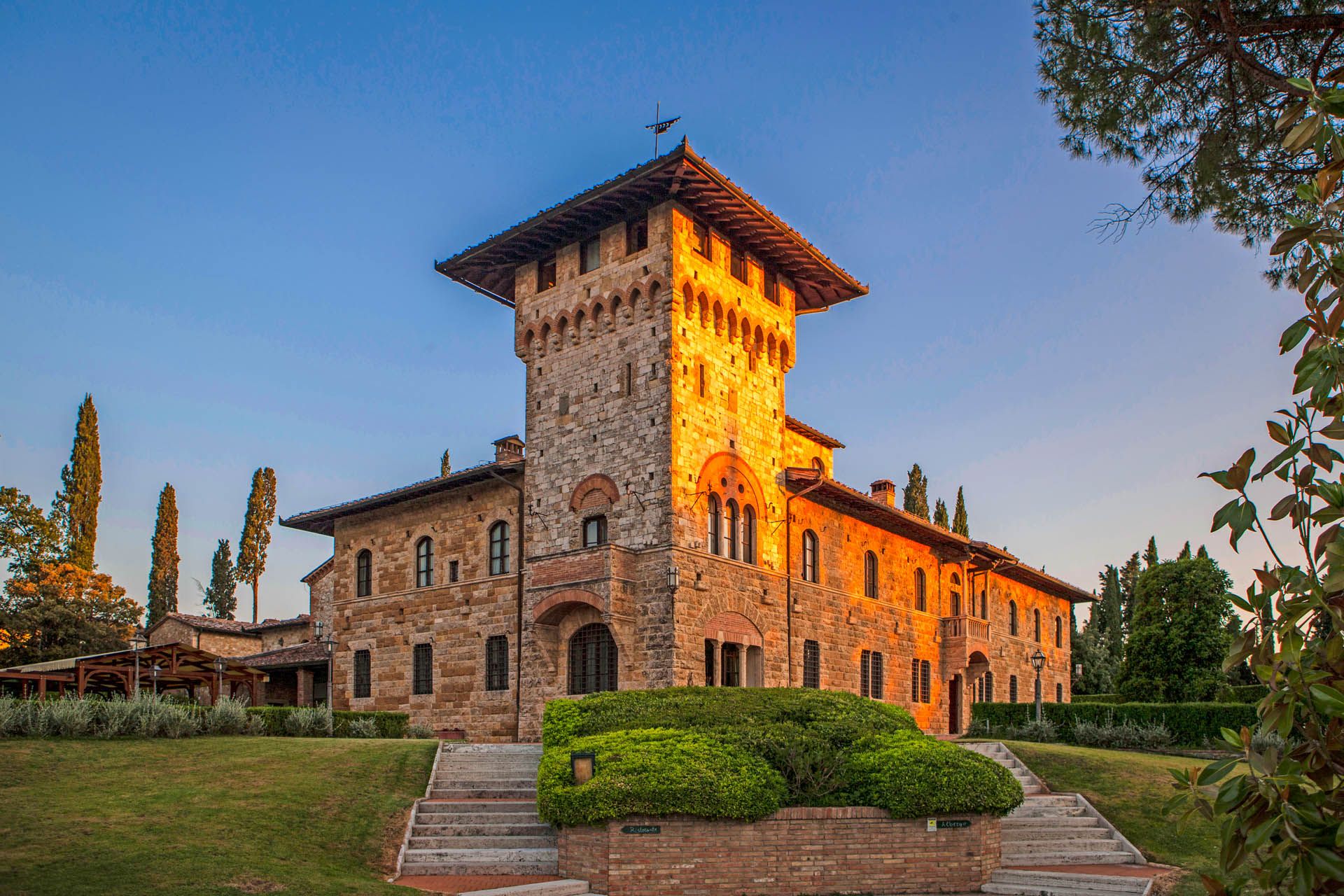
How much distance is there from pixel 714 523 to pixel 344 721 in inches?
404

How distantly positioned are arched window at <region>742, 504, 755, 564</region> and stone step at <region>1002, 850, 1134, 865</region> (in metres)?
11.2

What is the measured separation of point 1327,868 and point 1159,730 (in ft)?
82.3

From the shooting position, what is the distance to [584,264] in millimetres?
27547

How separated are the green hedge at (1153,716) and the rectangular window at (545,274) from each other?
16662 millimetres

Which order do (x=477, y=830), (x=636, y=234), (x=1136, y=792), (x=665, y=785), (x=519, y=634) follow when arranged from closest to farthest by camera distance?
(x=665, y=785) → (x=477, y=830) → (x=1136, y=792) → (x=636, y=234) → (x=519, y=634)

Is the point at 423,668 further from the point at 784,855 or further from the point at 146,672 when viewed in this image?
the point at 784,855

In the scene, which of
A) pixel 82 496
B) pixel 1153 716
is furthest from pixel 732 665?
pixel 82 496

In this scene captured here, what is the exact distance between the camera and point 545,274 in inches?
1127

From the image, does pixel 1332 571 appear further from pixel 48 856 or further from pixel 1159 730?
pixel 1159 730

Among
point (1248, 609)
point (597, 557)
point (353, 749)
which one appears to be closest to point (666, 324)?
point (597, 557)

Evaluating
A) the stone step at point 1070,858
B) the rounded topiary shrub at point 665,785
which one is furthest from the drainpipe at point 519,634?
the stone step at point 1070,858

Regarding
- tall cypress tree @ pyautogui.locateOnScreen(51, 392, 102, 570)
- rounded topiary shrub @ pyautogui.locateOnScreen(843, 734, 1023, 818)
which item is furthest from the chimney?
tall cypress tree @ pyautogui.locateOnScreen(51, 392, 102, 570)

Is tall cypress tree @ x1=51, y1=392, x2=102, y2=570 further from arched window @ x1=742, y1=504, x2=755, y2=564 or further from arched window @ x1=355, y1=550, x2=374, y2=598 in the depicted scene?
arched window @ x1=742, y1=504, x2=755, y2=564

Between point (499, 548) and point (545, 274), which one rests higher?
point (545, 274)
